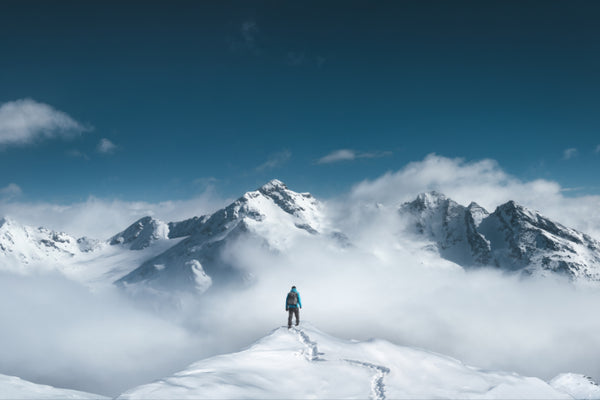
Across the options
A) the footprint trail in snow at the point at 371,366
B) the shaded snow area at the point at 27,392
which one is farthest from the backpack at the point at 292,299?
the shaded snow area at the point at 27,392

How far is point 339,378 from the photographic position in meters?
16.3

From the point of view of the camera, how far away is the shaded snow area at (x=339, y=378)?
535 inches

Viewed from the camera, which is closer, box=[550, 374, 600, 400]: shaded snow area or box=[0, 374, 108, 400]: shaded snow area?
box=[0, 374, 108, 400]: shaded snow area

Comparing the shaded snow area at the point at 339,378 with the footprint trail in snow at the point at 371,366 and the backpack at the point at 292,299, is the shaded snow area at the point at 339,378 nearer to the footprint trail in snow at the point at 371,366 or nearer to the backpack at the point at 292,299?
the footprint trail in snow at the point at 371,366

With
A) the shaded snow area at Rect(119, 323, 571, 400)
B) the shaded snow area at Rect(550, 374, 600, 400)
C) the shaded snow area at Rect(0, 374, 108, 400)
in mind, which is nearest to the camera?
the shaded snow area at Rect(119, 323, 571, 400)

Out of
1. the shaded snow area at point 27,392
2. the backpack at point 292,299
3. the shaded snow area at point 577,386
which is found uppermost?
the backpack at point 292,299

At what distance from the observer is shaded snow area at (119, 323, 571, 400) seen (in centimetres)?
1359

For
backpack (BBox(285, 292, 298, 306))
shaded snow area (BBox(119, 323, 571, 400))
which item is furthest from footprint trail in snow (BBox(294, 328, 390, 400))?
backpack (BBox(285, 292, 298, 306))

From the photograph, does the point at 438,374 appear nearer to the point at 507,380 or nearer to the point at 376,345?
the point at 507,380

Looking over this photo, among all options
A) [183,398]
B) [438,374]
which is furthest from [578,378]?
[183,398]

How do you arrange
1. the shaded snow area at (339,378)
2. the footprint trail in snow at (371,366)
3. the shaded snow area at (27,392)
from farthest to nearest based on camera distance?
1. the footprint trail in snow at (371,366)
2. the shaded snow area at (27,392)
3. the shaded snow area at (339,378)

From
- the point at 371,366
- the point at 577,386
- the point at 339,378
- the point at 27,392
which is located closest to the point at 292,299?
the point at 371,366

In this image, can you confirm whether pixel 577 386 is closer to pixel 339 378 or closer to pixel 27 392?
pixel 339 378

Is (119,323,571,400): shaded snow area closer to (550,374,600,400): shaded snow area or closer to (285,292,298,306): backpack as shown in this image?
(550,374,600,400): shaded snow area
